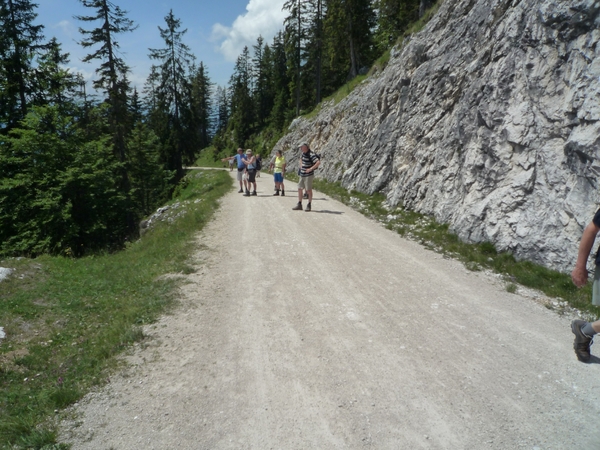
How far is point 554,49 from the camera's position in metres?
8.33

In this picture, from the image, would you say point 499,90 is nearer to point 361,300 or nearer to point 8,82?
point 361,300

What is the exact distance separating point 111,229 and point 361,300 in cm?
1940

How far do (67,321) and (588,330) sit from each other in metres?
7.85

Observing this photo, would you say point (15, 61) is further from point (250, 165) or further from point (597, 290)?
point (597, 290)

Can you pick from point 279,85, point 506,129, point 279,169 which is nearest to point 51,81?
point 279,169

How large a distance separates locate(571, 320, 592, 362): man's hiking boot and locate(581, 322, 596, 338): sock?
28mm

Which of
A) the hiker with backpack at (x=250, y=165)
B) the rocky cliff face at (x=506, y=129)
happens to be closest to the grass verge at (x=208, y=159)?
the hiker with backpack at (x=250, y=165)

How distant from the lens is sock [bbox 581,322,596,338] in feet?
13.8

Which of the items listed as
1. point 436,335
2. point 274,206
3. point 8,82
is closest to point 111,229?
point 8,82

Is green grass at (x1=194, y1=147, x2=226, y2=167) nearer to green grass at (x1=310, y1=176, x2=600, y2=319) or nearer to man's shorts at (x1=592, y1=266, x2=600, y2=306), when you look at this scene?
green grass at (x1=310, y1=176, x2=600, y2=319)

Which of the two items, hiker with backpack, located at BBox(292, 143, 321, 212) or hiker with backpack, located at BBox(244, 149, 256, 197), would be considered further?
hiker with backpack, located at BBox(244, 149, 256, 197)

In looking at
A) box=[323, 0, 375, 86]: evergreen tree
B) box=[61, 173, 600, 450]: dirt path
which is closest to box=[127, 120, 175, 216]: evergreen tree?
box=[323, 0, 375, 86]: evergreen tree

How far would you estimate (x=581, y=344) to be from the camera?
4.33 metres

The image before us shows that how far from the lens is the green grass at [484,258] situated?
623 cm
